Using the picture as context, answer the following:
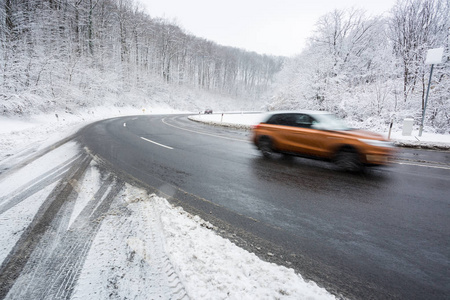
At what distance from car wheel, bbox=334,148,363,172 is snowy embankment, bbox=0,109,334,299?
14.9 feet

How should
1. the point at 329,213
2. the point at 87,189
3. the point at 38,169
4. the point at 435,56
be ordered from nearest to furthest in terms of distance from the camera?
the point at 329,213 < the point at 87,189 < the point at 38,169 < the point at 435,56

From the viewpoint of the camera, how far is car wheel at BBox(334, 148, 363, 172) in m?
5.59

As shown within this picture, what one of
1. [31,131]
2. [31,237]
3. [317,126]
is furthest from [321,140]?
[31,131]

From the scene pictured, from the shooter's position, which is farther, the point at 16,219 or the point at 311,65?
the point at 311,65

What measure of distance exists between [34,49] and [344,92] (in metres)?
27.0

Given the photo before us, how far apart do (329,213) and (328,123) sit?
361 centimetres

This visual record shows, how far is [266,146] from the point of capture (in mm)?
7445

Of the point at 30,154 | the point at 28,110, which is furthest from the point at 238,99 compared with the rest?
the point at 30,154

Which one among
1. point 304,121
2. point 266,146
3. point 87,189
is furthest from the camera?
point 266,146

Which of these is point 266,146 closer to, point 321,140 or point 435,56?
point 321,140

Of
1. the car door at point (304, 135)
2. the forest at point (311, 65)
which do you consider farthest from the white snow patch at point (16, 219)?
the forest at point (311, 65)

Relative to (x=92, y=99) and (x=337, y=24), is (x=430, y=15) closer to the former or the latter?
(x=337, y=24)

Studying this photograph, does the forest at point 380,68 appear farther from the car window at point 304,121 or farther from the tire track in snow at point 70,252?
the tire track in snow at point 70,252

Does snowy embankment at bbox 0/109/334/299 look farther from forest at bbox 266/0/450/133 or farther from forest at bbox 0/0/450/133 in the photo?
forest at bbox 266/0/450/133
